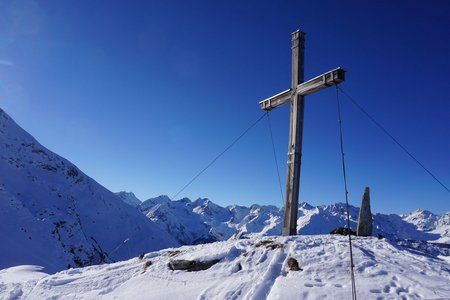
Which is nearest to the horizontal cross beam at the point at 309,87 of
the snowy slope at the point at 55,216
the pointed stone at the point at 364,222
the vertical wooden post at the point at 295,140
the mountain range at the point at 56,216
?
the vertical wooden post at the point at 295,140

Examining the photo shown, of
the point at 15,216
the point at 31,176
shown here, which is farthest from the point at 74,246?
the point at 31,176

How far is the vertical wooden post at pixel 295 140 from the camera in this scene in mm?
11570

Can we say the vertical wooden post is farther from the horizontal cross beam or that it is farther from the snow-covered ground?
the snow-covered ground

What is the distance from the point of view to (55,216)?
73.2 metres

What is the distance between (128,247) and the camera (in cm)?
8300

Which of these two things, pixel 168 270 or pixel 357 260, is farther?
pixel 168 270

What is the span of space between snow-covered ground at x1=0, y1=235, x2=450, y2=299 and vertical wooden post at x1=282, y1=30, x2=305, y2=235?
1184 mm

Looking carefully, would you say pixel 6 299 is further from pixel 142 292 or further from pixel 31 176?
pixel 31 176

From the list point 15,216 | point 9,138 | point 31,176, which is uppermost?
point 9,138

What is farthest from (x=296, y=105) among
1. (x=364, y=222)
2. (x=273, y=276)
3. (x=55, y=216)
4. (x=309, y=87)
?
(x=55, y=216)

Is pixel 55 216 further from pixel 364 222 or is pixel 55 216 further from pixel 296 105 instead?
pixel 364 222

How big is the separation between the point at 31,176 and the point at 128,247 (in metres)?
29.3

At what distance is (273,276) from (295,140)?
534 centimetres

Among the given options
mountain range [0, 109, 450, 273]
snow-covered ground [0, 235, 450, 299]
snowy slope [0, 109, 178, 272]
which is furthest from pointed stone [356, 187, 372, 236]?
mountain range [0, 109, 450, 273]
